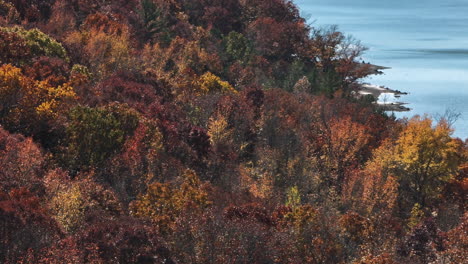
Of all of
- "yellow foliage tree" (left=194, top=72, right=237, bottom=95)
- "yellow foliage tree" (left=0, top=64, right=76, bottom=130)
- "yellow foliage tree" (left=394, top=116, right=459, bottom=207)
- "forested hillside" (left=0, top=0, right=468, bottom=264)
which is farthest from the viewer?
"yellow foliage tree" (left=194, top=72, right=237, bottom=95)

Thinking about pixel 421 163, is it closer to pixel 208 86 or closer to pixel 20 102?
pixel 208 86

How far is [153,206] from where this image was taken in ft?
118

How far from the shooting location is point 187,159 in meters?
54.4

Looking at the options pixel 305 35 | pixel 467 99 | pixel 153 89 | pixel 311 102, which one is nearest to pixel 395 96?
pixel 467 99

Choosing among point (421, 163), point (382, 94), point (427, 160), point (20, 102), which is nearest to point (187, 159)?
point (20, 102)

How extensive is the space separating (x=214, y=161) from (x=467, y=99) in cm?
8792

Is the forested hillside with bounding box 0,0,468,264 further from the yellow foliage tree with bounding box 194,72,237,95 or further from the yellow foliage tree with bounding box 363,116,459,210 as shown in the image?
the yellow foliage tree with bounding box 194,72,237,95

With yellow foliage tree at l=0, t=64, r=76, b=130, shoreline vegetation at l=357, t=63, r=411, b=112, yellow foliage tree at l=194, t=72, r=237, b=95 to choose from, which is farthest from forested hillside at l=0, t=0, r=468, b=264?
shoreline vegetation at l=357, t=63, r=411, b=112

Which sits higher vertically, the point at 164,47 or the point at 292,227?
the point at 164,47

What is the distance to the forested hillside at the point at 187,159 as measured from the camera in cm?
3114

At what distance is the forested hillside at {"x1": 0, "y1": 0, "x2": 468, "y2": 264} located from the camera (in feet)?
102

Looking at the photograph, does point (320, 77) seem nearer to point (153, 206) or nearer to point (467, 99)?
point (467, 99)

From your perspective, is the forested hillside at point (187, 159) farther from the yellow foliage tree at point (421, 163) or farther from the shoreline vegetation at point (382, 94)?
the shoreline vegetation at point (382, 94)

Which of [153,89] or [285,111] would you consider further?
[285,111]
